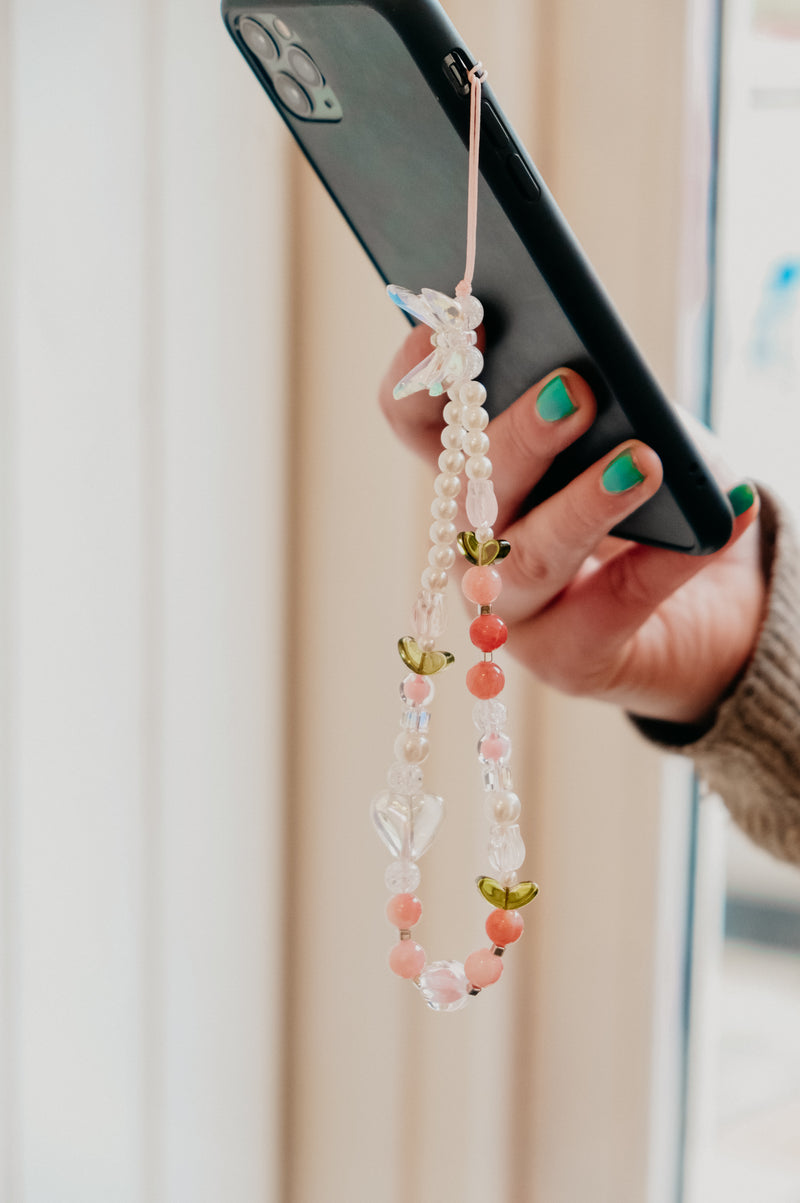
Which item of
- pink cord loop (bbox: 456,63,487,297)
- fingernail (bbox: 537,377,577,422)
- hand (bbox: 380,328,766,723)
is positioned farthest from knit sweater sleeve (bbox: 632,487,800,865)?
pink cord loop (bbox: 456,63,487,297)

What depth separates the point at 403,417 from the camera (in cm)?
53

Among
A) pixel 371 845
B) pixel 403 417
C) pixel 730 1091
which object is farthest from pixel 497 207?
pixel 730 1091

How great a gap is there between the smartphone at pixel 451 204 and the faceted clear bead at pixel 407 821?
0.18 metres

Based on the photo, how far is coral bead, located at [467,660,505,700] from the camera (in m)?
0.37

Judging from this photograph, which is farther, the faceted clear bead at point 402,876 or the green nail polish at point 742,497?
the green nail polish at point 742,497

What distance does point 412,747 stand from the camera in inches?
14.3

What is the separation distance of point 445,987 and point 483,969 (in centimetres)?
2

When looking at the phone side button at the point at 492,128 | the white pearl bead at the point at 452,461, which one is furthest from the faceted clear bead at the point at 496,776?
the phone side button at the point at 492,128

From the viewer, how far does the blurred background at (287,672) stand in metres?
0.60

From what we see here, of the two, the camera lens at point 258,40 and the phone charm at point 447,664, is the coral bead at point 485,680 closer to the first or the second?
the phone charm at point 447,664

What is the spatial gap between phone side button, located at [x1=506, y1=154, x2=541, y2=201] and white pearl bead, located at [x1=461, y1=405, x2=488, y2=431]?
0.08 metres

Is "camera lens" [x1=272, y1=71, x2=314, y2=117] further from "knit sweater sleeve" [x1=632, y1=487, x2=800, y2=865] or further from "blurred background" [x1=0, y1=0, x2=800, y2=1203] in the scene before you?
"knit sweater sleeve" [x1=632, y1=487, x2=800, y2=865]

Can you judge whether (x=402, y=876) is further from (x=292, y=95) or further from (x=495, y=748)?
(x=292, y=95)

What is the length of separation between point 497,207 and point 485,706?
18 cm
